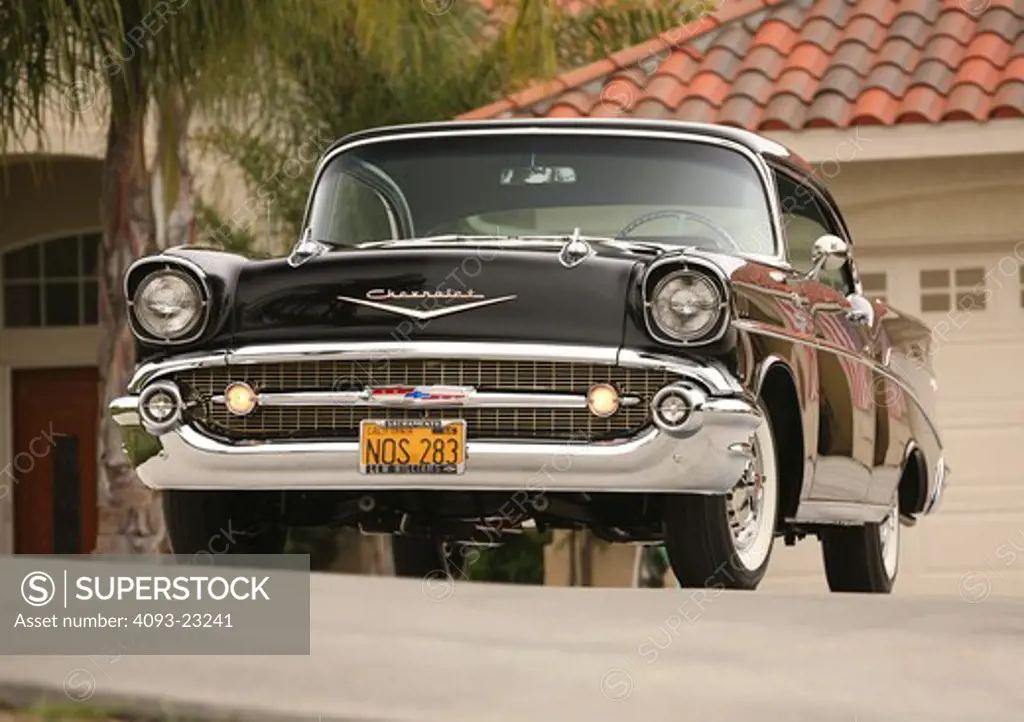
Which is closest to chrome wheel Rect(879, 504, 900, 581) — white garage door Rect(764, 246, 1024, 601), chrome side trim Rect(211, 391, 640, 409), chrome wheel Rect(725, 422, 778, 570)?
chrome wheel Rect(725, 422, 778, 570)

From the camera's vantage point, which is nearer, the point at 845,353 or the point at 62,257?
the point at 845,353

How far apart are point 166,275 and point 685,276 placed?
1650 millimetres

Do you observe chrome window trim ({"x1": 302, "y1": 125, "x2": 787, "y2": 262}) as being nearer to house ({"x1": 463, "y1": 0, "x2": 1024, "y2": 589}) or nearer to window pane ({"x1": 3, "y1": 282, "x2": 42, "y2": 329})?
house ({"x1": 463, "y1": 0, "x2": 1024, "y2": 589})

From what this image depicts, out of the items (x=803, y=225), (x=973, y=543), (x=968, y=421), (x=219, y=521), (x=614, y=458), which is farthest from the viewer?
(x=968, y=421)

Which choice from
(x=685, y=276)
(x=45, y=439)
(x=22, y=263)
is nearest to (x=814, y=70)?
(x=685, y=276)

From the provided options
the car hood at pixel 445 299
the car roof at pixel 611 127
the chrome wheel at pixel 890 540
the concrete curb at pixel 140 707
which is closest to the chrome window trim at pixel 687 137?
the car roof at pixel 611 127

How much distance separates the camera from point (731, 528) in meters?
7.80

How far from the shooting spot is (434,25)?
1564 cm

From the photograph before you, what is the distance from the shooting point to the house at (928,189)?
14.9 meters

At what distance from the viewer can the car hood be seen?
7.56m

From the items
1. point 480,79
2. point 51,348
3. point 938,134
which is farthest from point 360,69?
point 51,348

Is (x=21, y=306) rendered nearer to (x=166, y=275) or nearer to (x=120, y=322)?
(x=120, y=322)

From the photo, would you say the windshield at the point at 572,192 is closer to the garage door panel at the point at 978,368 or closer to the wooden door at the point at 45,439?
the garage door panel at the point at 978,368

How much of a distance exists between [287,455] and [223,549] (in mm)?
640
